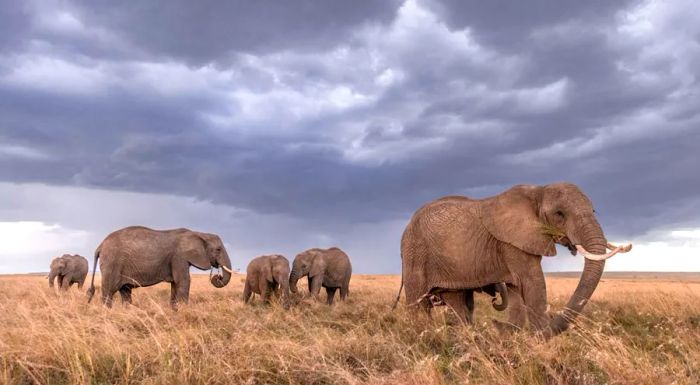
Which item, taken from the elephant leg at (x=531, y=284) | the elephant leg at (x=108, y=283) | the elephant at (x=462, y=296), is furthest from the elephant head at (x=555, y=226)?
the elephant leg at (x=108, y=283)

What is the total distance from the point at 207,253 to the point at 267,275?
3042 millimetres

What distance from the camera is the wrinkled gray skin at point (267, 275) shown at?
19500 mm

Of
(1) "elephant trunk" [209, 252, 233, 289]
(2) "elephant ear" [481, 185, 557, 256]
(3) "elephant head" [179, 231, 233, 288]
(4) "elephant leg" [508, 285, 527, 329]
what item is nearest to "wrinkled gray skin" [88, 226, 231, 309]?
(3) "elephant head" [179, 231, 233, 288]

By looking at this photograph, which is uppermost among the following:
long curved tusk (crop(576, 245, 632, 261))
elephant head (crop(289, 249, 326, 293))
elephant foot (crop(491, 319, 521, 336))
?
elephant head (crop(289, 249, 326, 293))

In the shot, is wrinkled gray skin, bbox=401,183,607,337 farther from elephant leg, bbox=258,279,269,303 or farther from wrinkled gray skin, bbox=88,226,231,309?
elephant leg, bbox=258,279,269,303

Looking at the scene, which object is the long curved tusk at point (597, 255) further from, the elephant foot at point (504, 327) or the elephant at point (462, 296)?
the elephant at point (462, 296)

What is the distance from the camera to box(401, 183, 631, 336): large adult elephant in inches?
316

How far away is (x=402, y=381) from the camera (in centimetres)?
517

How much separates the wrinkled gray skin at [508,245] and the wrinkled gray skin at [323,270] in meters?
11.9

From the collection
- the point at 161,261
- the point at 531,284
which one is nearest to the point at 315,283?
the point at 161,261

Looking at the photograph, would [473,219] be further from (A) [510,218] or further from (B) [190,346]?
(B) [190,346]

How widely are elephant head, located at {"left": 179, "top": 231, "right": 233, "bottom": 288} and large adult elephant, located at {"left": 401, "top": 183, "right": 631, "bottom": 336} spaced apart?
7920mm

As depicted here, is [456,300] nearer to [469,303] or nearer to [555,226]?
[469,303]

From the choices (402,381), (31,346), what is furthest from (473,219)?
(31,346)
